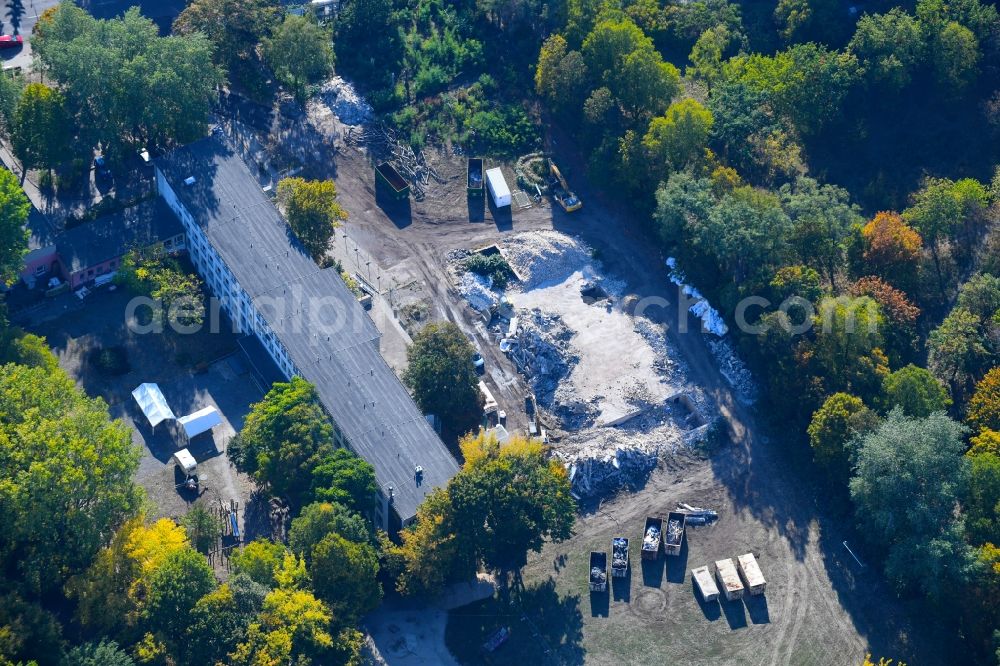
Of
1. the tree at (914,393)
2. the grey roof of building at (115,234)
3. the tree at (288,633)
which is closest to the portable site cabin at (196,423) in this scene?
the grey roof of building at (115,234)

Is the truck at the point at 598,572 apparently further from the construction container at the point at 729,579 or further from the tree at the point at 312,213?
the tree at the point at 312,213

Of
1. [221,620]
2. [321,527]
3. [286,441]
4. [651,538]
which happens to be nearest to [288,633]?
[221,620]

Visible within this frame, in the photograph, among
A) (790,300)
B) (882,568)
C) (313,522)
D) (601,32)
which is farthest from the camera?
(601,32)

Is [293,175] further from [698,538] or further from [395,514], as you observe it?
[698,538]

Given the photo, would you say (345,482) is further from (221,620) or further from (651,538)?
(651,538)

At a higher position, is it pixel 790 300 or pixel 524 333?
pixel 524 333

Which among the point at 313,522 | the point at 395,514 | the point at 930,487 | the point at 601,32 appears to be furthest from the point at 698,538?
the point at 601,32

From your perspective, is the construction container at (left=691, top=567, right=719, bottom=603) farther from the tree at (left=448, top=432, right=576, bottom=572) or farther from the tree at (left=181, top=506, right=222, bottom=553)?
the tree at (left=181, top=506, right=222, bottom=553)

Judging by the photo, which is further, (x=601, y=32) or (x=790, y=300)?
(x=601, y=32)
